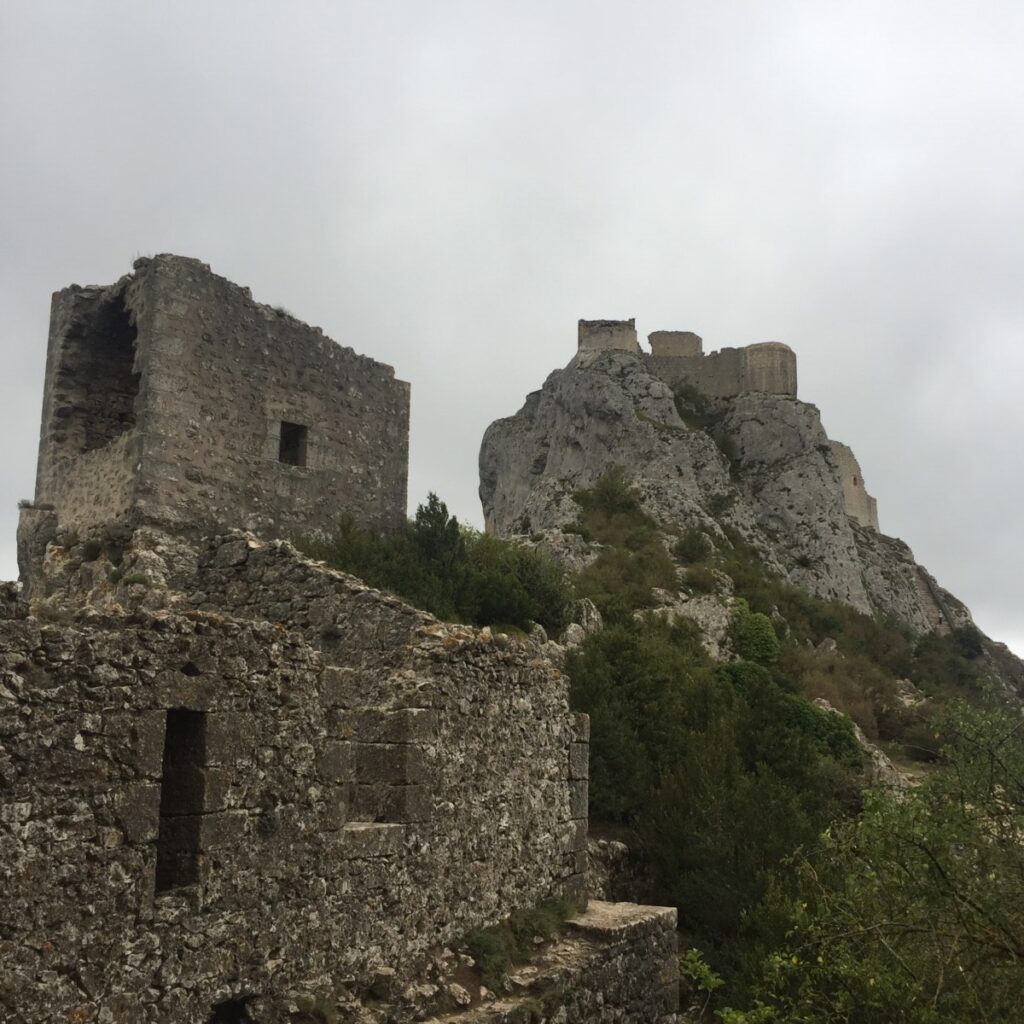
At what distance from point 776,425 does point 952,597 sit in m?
17.8

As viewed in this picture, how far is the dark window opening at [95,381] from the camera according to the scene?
570 inches

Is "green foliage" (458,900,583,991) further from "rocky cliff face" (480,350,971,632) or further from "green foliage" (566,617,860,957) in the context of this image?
"rocky cliff face" (480,350,971,632)

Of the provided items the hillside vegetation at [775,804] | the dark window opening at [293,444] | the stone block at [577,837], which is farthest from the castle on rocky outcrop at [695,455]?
the stone block at [577,837]

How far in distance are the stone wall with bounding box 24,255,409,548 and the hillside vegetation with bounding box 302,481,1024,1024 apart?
1044 mm

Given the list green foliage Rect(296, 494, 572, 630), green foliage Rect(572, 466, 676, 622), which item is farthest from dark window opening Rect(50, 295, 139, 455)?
green foliage Rect(572, 466, 676, 622)

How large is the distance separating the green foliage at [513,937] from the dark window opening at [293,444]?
8.77 m

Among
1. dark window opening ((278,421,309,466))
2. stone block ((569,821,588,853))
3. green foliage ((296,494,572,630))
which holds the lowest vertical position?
stone block ((569,821,588,853))

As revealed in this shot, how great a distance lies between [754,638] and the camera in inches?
1084

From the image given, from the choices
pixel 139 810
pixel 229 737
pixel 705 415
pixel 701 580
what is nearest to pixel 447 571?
pixel 229 737

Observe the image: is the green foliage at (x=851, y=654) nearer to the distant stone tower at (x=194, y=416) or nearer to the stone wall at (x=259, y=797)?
the distant stone tower at (x=194, y=416)

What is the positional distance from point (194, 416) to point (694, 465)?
2887cm

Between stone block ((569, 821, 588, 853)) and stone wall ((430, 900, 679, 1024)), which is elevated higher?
stone block ((569, 821, 588, 853))

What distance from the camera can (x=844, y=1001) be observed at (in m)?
7.62

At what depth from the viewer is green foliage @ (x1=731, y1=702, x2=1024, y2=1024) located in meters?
6.77
